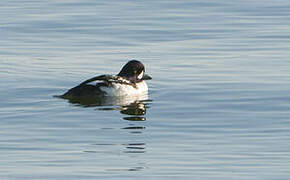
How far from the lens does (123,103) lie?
1955cm

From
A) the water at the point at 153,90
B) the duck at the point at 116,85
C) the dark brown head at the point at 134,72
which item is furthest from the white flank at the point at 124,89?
the water at the point at 153,90

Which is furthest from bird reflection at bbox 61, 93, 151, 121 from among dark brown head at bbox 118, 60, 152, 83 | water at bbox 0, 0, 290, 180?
dark brown head at bbox 118, 60, 152, 83

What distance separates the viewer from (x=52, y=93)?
2017 cm

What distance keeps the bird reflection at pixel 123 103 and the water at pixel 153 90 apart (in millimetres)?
95

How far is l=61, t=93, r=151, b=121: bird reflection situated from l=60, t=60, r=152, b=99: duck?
0.12 meters

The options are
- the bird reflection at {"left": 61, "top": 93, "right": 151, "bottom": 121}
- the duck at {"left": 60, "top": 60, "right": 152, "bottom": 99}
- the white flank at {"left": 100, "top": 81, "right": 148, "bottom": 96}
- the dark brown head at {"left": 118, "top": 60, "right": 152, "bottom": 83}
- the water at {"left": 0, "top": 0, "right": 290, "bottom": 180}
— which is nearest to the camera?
the water at {"left": 0, "top": 0, "right": 290, "bottom": 180}

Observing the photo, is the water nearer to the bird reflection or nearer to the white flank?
the bird reflection

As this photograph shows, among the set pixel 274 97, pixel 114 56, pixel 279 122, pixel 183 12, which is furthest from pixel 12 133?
pixel 183 12

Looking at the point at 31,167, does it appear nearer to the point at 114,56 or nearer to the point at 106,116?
the point at 106,116

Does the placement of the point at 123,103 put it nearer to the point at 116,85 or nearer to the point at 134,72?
the point at 116,85

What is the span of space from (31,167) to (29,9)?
2034 centimetres

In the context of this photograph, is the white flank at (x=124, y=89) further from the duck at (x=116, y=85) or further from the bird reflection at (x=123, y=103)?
the bird reflection at (x=123, y=103)

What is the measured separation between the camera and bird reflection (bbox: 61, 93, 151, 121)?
60.2 ft

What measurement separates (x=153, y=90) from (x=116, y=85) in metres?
0.94
